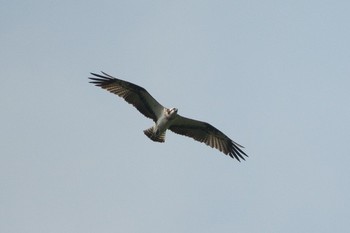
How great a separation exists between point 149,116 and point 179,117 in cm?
105

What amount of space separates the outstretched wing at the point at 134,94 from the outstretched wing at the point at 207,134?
0.88 metres

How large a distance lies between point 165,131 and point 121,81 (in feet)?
7.74

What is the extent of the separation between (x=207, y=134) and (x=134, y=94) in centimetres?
316

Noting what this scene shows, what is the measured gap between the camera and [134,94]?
29.7m

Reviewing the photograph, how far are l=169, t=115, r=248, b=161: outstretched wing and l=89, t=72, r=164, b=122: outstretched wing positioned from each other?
34.4 inches

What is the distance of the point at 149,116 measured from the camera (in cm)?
2986

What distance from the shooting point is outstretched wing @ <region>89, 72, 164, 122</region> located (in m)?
29.5

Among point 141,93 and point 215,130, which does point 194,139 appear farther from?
point 141,93

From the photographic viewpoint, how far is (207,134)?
3086 centimetres

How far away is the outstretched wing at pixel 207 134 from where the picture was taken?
99.6 feet

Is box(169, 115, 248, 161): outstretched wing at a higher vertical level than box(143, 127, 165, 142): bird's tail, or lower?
higher

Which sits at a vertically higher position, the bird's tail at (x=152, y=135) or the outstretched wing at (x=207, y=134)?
the outstretched wing at (x=207, y=134)

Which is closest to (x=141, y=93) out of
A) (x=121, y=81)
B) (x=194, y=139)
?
(x=121, y=81)

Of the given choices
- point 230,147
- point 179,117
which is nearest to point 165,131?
point 179,117
